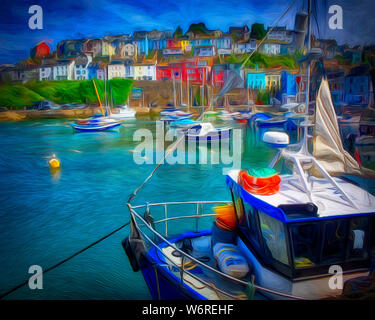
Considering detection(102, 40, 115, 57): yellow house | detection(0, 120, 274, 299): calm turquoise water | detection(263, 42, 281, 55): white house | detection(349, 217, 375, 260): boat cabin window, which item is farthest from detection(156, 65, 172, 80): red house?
detection(349, 217, 375, 260): boat cabin window

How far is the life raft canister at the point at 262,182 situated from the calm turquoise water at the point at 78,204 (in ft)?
7.98

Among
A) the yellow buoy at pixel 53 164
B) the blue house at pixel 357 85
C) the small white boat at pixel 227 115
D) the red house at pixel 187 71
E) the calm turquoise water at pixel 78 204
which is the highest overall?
the red house at pixel 187 71

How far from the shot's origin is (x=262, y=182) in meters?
2.38

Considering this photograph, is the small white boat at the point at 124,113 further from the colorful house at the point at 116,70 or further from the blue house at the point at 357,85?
the blue house at the point at 357,85

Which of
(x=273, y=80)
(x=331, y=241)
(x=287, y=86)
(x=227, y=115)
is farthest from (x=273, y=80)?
(x=331, y=241)

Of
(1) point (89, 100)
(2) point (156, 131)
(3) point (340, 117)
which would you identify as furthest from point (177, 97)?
(3) point (340, 117)

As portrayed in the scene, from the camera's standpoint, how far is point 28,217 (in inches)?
274

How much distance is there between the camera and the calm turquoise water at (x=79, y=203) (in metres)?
4.34

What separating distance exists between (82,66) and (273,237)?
2150 cm

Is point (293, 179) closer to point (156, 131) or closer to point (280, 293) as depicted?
point (280, 293)

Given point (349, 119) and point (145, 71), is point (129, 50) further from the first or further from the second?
point (349, 119)

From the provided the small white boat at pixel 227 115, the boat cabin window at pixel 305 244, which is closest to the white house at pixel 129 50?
the small white boat at pixel 227 115

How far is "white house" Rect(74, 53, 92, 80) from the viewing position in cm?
1905

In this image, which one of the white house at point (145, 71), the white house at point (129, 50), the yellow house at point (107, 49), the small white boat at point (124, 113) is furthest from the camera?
the small white boat at point (124, 113)
